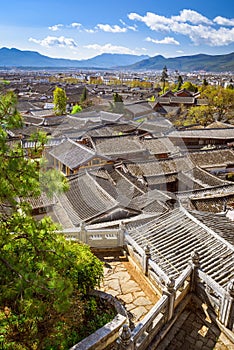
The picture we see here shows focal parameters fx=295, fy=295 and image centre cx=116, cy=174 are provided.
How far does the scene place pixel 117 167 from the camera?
20.5m

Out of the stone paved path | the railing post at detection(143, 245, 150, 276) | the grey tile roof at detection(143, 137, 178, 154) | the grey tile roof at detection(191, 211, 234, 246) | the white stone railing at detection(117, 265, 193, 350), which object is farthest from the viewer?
the grey tile roof at detection(143, 137, 178, 154)

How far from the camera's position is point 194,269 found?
6.28 m

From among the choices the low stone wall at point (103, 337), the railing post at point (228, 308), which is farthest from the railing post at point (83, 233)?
the railing post at point (228, 308)

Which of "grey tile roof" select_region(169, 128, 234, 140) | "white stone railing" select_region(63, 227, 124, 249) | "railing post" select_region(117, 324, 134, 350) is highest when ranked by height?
"grey tile roof" select_region(169, 128, 234, 140)

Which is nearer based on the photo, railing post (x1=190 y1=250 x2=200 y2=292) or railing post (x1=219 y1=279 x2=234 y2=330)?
railing post (x1=219 y1=279 x2=234 y2=330)

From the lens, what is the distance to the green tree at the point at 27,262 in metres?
3.42

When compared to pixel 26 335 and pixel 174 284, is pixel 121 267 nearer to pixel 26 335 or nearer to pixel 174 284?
pixel 174 284

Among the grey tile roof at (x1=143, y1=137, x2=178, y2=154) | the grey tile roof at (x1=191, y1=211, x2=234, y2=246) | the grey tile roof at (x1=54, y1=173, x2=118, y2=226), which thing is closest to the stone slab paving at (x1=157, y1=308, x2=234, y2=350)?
the grey tile roof at (x1=191, y1=211, x2=234, y2=246)

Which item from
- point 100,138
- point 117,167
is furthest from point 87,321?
point 100,138

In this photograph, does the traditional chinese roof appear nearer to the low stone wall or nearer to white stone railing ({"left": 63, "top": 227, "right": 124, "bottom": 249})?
white stone railing ({"left": 63, "top": 227, "right": 124, "bottom": 249})

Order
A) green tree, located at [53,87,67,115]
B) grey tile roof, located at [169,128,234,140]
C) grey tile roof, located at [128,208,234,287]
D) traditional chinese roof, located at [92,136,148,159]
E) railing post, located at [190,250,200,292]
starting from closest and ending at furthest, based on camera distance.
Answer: railing post, located at [190,250,200,292], grey tile roof, located at [128,208,234,287], traditional chinese roof, located at [92,136,148,159], grey tile roof, located at [169,128,234,140], green tree, located at [53,87,67,115]

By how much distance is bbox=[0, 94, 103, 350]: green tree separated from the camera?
3418 mm

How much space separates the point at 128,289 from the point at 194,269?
5.83ft

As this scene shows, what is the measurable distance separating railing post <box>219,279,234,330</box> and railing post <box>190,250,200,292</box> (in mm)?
812
